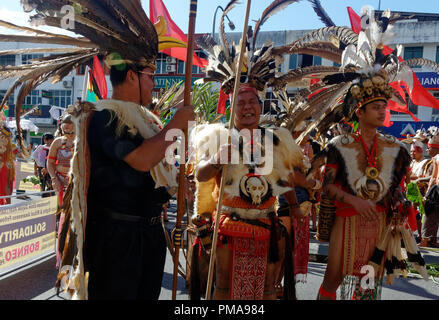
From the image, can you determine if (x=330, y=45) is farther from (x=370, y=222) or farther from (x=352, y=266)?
(x=352, y=266)

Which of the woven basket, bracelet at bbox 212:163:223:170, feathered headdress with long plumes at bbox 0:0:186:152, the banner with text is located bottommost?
the banner with text

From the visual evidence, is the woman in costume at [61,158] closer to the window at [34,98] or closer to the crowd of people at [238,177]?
the crowd of people at [238,177]

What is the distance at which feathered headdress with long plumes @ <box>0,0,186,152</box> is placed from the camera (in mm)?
1988

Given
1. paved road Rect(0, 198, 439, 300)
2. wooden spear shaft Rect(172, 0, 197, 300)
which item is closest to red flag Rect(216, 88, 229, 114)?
wooden spear shaft Rect(172, 0, 197, 300)

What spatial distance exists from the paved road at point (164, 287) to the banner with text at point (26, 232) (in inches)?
5.2

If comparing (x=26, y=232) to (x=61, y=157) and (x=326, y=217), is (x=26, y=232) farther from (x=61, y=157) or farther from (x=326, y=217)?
(x=326, y=217)

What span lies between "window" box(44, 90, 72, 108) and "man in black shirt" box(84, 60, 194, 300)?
1271 inches

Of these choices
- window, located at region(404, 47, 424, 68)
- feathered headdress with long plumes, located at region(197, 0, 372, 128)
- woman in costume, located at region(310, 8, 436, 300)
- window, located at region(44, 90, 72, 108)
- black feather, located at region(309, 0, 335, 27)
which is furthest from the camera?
window, located at region(44, 90, 72, 108)

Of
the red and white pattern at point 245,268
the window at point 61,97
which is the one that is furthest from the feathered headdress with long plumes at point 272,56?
the window at point 61,97

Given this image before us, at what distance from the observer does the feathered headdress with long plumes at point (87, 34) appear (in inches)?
78.3

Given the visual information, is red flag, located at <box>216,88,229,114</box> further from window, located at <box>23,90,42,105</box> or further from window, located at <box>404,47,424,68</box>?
window, located at <box>23,90,42,105</box>

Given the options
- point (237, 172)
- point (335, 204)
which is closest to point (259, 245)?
point (237, 172)

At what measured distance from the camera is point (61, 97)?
32594 millimetres
